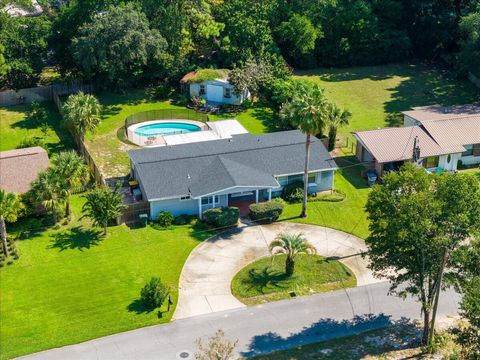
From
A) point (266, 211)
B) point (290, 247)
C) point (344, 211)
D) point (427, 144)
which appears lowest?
point (344, 211)

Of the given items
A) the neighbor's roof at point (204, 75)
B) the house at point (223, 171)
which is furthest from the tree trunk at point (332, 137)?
the neighbor's roof at point (204, 75)

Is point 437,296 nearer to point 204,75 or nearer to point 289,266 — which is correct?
point 289,266

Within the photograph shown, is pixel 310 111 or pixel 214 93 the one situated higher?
pixel 310 111

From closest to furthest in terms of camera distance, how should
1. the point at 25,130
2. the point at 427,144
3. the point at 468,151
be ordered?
the point at 427,144, the point at 468,151, the point at 25,130

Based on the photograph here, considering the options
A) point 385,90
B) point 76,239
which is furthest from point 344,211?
point 385,90

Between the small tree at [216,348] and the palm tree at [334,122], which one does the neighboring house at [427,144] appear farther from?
the small tree at [216,348]

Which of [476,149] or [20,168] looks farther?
[476,149]

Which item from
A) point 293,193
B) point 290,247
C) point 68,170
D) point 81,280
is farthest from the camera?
point 293,193
